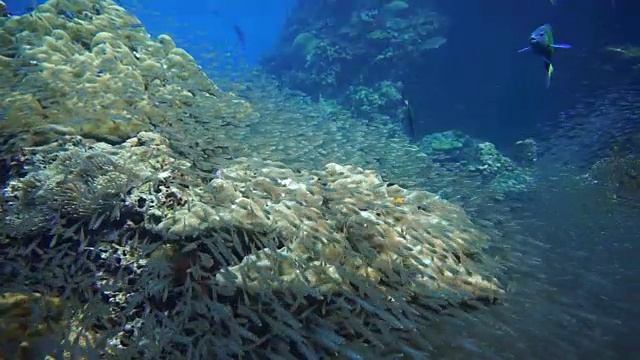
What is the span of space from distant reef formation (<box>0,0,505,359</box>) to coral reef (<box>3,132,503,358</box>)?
0.02 metres

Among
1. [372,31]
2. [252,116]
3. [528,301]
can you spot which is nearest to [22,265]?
[252,116]

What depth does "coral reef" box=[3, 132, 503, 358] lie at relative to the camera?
3068mm

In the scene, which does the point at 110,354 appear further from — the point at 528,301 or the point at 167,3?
the point at 167,3

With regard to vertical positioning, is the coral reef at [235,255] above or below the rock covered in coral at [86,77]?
below

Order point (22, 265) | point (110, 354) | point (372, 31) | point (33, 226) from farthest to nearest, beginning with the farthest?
point (372, 31) < point (33, 226) < point (22, 265) < point (110, 354)

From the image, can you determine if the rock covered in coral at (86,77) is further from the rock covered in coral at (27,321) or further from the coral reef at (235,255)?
the rock covered in coral at (27,321)

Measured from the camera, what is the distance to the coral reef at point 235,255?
307cm

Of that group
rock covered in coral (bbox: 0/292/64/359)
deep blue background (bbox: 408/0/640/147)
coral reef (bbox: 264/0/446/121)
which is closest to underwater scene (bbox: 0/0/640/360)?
rock covered in coral (bbox: 0/292/64/359)

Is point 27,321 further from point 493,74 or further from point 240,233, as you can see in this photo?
point 493,74

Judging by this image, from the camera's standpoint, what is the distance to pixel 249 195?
155 inches

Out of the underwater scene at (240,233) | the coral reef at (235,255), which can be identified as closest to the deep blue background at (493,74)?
the underwater scene at (240,233)

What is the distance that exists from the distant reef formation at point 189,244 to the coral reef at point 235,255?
0.02 m

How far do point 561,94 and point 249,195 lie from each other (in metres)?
18.4

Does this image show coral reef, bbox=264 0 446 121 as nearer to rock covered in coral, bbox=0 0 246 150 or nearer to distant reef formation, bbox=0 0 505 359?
rock covered in coral, bbox=0 0 246 150
